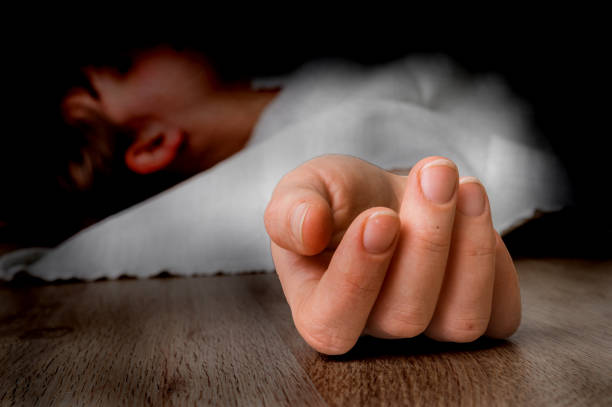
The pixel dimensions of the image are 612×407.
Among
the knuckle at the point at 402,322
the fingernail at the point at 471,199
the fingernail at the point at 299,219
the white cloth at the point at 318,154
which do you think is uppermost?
the fingernail at the point at 299,219

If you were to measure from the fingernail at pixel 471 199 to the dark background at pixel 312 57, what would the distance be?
1.00m

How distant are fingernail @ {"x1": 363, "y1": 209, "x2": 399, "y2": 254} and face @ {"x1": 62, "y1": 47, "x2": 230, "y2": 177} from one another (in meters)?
1.02

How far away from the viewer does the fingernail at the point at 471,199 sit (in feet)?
1.32

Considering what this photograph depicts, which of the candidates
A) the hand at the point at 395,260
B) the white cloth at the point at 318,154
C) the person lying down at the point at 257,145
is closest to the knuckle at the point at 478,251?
the hand at the point at 395,260

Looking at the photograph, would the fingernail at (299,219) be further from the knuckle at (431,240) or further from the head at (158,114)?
the head at (158,114)

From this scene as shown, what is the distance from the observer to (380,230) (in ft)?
1.16

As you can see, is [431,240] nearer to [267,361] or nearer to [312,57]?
[267,361]

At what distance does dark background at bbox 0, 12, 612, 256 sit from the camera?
4.33 ft

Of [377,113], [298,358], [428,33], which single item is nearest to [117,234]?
[377,113]

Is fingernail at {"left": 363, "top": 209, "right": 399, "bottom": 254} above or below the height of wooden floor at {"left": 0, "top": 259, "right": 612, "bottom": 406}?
above

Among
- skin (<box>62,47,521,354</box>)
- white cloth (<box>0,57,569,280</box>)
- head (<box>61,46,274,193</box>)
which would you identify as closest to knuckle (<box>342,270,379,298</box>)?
skin (<box>62,47,521,354</box>)

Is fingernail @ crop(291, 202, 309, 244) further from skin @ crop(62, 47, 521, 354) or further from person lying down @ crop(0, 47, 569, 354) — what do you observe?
person lying down @ crop(0, 47, 569, 354)

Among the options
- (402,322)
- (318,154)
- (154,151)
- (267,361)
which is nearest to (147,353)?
(267,361)

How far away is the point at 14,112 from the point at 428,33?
1.10 metres
